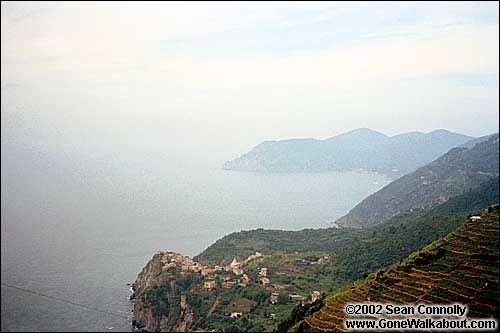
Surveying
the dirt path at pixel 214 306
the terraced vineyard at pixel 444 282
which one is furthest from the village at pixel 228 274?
the terraced vineyard at pixel 444 282

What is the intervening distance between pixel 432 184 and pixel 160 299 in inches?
1168

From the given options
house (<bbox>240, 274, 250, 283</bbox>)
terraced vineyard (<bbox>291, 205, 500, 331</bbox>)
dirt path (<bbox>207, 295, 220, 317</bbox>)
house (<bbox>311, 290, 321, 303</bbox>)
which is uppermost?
terraced vineyard (<bbox>291, 205, 500, 331</bbox>)

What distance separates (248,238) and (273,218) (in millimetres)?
12617

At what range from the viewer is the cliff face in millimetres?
17984

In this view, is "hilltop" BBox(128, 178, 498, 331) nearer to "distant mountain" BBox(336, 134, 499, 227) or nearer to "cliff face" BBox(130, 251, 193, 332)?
"cliff face" BBox(130, 251, 193, 332)

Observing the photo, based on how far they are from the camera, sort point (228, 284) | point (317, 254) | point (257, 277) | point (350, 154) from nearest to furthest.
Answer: point (228, 284), point (257, 277), point (317, 254), point (350, 154)

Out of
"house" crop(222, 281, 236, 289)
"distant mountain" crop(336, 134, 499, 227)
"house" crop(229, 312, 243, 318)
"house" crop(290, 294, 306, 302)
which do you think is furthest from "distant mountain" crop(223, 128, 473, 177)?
"house" crop(229, 312, 243, 318)

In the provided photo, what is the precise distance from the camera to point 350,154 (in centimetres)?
10275

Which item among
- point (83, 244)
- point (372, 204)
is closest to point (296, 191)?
point (372, 204)

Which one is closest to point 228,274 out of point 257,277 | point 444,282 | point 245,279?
point 245,279

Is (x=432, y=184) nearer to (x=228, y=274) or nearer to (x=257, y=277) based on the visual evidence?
(x=257, y=277)

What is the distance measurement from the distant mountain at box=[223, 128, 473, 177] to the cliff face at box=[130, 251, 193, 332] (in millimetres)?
60155

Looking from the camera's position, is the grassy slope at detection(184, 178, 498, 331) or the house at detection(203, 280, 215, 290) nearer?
the grassy slope at detection(184, 178, 498, 331)

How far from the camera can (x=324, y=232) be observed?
104 ft
